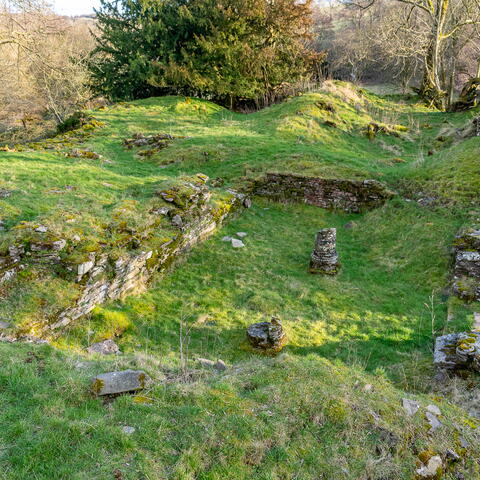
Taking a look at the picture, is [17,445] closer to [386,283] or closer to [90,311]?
[90,311]

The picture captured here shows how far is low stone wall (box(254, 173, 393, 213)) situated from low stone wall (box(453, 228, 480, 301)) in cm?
328

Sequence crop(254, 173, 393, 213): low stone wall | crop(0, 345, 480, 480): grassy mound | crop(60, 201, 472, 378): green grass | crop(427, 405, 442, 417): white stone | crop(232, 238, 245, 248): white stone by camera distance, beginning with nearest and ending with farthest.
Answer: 1. crop(0, 345, 480, 480): grassy mound
2. crop(427, 405, 442, 417): white stone
3. crop(60, 201, 472, 378): green grass
4. crop(232, 238, 245, 248): white stone
5. crop(254, 173, 393, 213): low stone wall

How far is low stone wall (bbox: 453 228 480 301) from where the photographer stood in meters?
7.55

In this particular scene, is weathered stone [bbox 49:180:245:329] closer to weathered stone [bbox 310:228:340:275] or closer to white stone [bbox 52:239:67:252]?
white stone [bbox 52:239:67:252]

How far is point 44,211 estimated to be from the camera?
306 inches

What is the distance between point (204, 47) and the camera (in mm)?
21141

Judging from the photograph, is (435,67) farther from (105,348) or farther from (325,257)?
(105,348)

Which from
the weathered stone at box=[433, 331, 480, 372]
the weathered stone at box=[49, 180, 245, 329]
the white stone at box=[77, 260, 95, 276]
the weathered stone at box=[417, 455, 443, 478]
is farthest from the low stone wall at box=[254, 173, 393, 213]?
the weathered stone at box=[417, 455, 443, 478]

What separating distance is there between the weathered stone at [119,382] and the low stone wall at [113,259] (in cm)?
248

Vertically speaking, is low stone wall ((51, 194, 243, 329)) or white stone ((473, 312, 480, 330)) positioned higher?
low stone wall ((51, 194, 243, 329))

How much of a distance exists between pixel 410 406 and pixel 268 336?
2668mm

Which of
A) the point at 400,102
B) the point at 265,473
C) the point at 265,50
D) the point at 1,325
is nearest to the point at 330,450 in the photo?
the point at 265,473

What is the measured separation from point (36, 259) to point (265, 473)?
217 inches

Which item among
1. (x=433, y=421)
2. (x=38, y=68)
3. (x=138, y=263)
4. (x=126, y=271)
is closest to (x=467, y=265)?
(x=433, y=421)
